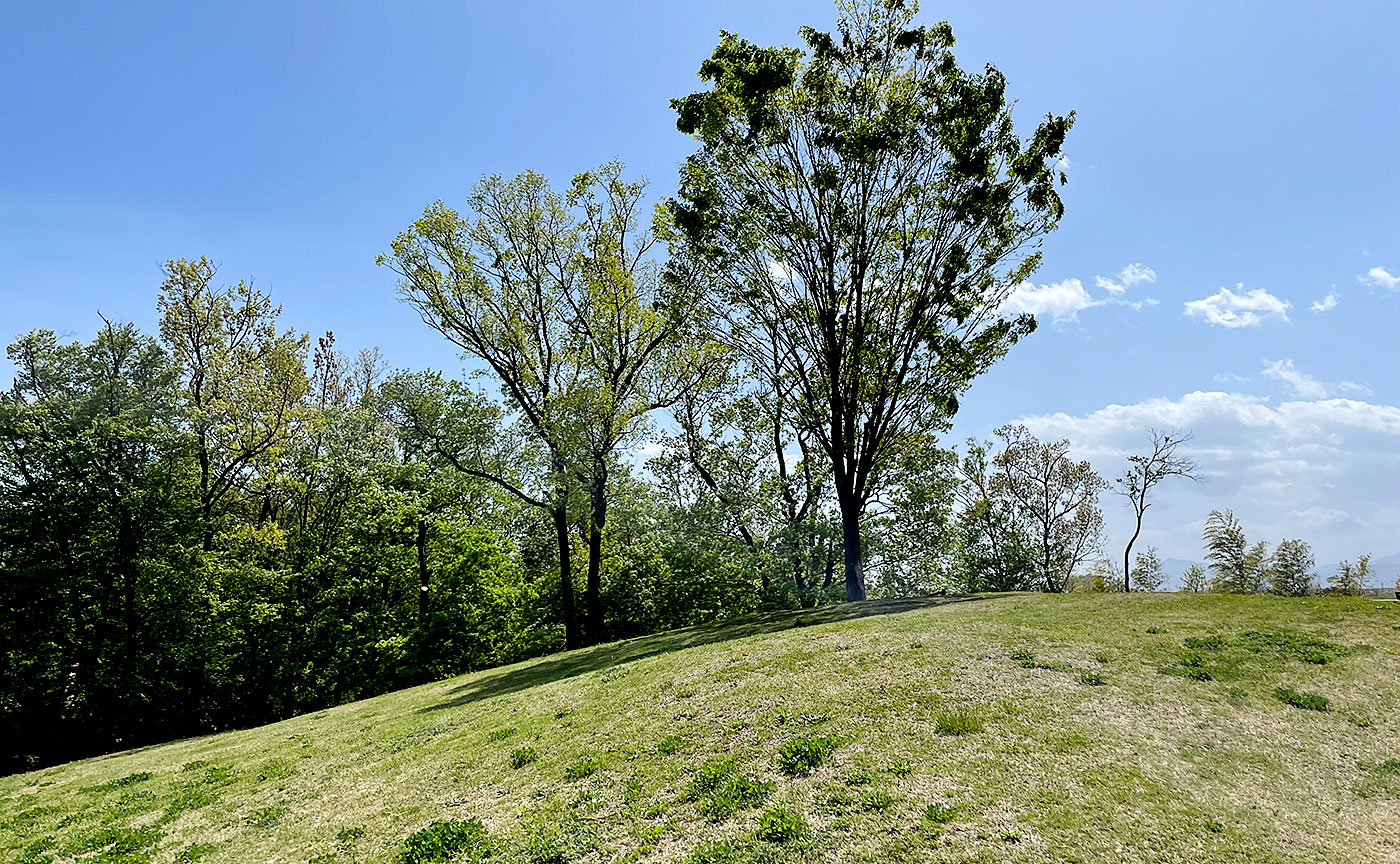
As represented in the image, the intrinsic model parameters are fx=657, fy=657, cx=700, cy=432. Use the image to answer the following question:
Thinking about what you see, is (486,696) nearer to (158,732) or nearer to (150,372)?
(158,732)

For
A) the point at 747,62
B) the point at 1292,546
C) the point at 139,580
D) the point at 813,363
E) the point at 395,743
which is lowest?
the point at 1292,546

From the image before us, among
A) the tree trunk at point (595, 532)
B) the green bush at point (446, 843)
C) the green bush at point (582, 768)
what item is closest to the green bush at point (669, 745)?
the green bush at point (582, 768)

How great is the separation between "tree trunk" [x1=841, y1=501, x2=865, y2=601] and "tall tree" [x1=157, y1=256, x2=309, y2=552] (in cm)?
2840

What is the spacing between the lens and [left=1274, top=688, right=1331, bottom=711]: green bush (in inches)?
414

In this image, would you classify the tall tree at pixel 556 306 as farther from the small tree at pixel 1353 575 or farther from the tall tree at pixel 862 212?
the small tree at pixel 1353 575

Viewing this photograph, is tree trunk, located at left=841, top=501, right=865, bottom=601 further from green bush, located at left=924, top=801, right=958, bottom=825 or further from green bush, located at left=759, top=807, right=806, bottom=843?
green bush, located at left=759, top=807, right=806, bottom=843

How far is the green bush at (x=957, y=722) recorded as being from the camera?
10.1 meters

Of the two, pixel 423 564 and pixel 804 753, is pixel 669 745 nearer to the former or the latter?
pixel 804 753

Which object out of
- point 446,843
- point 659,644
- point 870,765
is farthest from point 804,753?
point 659,644

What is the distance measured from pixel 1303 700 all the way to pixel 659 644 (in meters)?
19.0

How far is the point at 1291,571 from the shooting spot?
62.5 metres

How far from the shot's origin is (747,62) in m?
27.0

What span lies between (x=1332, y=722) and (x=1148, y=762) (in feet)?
12.6

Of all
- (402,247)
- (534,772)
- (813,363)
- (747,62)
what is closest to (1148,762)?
(534,772)
